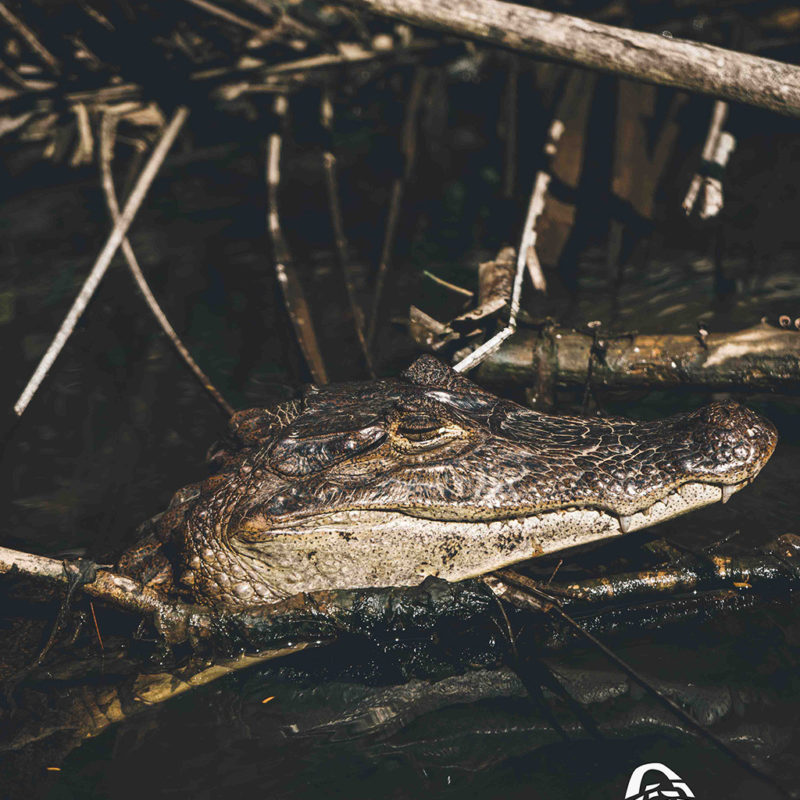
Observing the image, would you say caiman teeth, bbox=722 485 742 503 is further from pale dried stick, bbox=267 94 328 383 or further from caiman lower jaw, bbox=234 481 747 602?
pale dried stick, bbox=267 94 328 383

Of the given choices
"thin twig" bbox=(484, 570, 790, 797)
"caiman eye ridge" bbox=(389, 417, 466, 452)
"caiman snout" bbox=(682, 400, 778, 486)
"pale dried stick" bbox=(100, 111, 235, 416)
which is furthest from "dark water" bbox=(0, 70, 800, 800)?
"caiman eye ridge" bbox=(389, 417, 466, 452)

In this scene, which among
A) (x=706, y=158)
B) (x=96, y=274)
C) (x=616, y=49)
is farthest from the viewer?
(x=706, y=158)

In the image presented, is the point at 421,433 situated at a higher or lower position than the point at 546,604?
higher

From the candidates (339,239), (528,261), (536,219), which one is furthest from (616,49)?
(339,239)

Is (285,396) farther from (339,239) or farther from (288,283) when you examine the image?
(339,239)

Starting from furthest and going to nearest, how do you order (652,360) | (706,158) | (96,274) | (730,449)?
(706,158) → (96,274) → (652,360) → (730,449)

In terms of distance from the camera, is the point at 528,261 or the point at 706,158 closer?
the point at 528,261

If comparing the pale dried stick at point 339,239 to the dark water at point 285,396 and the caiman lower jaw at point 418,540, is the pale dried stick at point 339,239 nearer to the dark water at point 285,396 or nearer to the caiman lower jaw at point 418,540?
the dark water at point 285,396

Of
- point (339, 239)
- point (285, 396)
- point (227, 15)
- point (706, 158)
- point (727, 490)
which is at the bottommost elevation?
point (285, 396)
